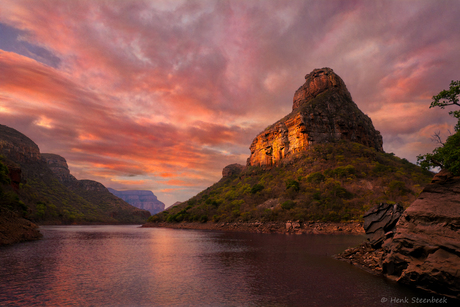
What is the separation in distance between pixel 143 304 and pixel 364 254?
23454mm

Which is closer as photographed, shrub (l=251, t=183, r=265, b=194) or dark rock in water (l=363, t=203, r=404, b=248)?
dark rock in water (l=363, t=203, r=404, b=248)

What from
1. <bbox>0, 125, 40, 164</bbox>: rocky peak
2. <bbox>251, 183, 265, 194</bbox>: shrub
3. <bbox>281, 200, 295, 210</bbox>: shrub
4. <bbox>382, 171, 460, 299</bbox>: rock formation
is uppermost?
<bbox>0, 125, 40, 164</bbox>: rocky peak

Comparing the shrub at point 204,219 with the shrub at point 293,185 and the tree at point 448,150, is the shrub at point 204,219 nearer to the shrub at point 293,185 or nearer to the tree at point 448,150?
the shrub at point 293,185

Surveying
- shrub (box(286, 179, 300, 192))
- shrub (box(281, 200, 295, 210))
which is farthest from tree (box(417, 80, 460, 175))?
shrub (box(286, 179, 300, 192))

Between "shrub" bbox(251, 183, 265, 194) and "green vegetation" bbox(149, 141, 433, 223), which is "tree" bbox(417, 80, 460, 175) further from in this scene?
"shrub" bbox(251, 183, 265, 194)

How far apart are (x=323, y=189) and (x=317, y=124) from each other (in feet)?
148

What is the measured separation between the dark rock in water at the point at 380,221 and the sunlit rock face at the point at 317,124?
92.1 meters

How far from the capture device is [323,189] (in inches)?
3553

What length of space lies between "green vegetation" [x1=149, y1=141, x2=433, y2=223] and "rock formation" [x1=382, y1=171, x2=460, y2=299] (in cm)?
5798

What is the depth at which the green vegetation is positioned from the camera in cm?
7662

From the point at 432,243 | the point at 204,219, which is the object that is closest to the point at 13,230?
the point at 432,243

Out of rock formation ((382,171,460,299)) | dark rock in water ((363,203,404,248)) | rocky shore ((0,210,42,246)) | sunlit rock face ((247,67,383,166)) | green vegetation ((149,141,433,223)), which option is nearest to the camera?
rock formation ((382,171,460,299))

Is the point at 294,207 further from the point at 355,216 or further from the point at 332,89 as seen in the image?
the point at 332,89

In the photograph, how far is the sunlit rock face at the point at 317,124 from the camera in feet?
400
